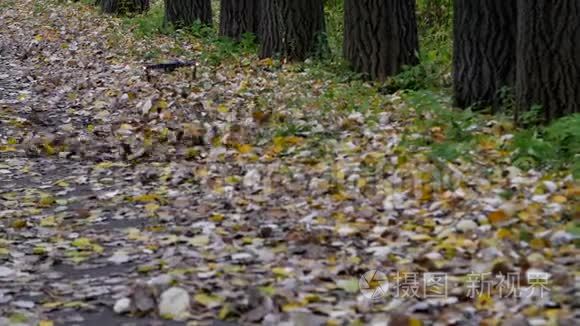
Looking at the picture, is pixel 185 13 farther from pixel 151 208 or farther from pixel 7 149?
pixel 151 208

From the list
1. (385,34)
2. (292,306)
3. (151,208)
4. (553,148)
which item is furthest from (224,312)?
(385,34)

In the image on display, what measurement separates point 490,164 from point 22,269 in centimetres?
366

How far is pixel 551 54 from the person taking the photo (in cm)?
773

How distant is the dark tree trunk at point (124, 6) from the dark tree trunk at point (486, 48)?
14.1 meters

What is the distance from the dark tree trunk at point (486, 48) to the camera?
29.1ft

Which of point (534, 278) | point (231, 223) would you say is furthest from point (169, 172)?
point (534, 278)

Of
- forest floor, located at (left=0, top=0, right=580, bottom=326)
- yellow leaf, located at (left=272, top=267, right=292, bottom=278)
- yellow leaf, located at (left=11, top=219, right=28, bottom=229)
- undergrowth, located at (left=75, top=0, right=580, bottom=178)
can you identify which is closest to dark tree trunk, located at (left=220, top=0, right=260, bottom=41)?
undergrowth, located at (left=75, top=0, right=580, bottom=178)

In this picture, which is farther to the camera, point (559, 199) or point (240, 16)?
point (240, 16)

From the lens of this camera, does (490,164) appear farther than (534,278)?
Yes

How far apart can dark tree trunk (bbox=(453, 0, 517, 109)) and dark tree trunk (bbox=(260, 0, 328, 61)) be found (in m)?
3.98

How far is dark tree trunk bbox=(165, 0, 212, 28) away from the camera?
58.2 ft

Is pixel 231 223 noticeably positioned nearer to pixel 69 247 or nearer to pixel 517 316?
pixel 69 247

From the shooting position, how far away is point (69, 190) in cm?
791

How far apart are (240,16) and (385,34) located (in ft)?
16.1
